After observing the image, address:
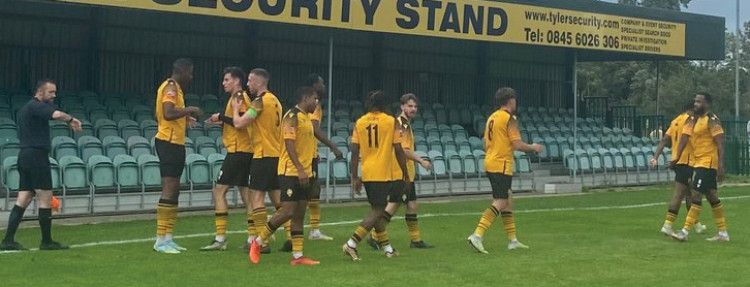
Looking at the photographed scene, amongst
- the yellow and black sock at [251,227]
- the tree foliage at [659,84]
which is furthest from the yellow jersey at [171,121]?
the tree foliage at [659,84]

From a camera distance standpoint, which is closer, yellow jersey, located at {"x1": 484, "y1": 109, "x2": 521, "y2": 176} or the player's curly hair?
the player's curly hair

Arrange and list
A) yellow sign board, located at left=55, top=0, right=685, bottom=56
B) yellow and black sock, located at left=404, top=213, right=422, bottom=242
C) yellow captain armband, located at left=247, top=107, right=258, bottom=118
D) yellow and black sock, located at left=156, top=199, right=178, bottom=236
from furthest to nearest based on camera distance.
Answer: yellow sign board, located at left=55, top=0, right=685, bottom=56
yellow and black sock, located at left=404, top=213, right=422, bottom=242
yellow and black sock, located at left=156, top=199, right=178, bottom=236
yellow captain armband, located at left=247, top=107, right=258, bottom=118

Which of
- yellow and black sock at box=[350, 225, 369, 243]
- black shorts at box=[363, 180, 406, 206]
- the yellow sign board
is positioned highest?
the yellow sign board

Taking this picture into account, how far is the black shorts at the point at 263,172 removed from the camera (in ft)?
35.2

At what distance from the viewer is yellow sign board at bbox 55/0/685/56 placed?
17781 millimetres

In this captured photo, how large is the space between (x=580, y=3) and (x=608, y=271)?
52.3ft

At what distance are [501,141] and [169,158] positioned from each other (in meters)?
3.92

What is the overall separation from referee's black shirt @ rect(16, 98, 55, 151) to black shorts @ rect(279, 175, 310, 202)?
294cm

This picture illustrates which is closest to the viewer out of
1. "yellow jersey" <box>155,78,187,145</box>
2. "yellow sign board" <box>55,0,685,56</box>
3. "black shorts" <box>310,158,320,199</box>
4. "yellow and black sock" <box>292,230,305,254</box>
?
"yellow and black sock" <box>292,230,305,254</box>

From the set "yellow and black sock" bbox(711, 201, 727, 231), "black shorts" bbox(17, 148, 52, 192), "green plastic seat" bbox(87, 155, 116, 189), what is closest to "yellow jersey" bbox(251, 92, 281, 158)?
"black shorts" bbox(17, 148, 52, 192)

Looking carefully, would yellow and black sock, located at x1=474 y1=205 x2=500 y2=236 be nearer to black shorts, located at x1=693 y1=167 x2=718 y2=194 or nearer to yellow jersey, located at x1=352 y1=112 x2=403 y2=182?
yellow jersey, located at x1=352 y1=112 x2=403 y2=182

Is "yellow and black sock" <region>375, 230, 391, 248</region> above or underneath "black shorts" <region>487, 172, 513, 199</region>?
underneath

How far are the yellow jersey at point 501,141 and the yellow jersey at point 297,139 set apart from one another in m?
2.38

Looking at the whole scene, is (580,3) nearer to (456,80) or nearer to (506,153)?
(456,80)
